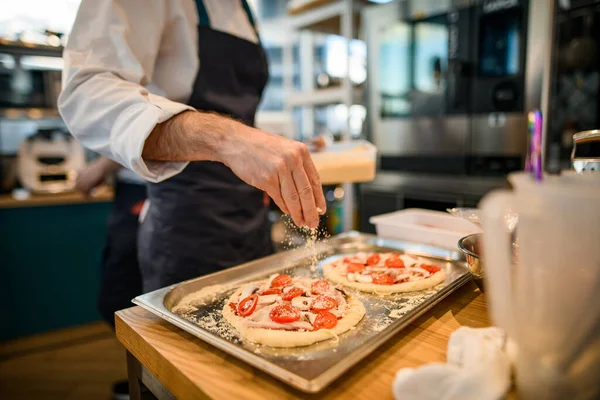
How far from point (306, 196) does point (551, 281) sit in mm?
429

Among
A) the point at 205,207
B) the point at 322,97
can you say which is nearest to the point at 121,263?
the point at 205,207

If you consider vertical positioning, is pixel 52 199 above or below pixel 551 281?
below

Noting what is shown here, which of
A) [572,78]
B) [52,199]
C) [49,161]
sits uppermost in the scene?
[572,78]

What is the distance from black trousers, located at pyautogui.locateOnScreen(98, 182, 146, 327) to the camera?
189cm

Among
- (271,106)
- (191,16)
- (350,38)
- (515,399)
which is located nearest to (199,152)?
(191,16)

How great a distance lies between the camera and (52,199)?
8.28 feet

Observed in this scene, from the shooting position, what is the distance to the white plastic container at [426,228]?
1.14 m

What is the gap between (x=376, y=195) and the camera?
8.28 feet

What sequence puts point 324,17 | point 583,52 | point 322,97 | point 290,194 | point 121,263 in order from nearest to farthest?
1. point 290,194
2. point 583,52
3. point 121,263
4. point 324,17
5. point 322,97

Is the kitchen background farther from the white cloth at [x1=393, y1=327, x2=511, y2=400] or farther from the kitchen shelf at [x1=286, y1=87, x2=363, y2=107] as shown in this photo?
the white cloth at [x1=393, y1=327, x2=511, y2=400]

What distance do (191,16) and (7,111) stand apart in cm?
236

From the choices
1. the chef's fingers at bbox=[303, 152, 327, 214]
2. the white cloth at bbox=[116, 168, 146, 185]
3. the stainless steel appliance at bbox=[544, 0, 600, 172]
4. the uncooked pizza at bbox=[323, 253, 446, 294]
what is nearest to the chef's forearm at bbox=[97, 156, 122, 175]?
the white cloth at bbox=[116, 168, 146, 185]

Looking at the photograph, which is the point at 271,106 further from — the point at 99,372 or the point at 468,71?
the point at 99,372

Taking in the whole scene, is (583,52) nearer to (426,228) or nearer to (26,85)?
(426,228)
